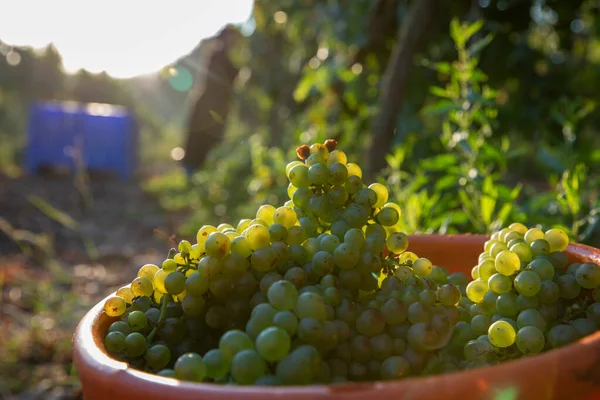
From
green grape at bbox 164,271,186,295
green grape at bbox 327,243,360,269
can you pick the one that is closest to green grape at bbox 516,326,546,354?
green grape at bbox 327,243,360,269

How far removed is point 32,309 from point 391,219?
347 cm

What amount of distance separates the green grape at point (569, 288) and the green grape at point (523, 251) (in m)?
0.06

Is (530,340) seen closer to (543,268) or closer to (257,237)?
(543,268)

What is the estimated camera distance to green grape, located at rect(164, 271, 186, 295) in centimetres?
74

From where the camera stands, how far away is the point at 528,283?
759mm

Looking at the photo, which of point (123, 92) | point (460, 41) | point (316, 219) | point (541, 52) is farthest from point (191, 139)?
point (123, 92)

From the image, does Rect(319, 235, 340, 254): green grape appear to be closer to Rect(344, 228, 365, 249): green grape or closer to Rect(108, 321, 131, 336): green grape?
Rect(344, 228, 365, 249): green grape

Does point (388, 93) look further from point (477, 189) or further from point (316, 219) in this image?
point (316, 219)

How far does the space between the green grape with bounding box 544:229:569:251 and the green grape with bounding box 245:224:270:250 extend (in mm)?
408

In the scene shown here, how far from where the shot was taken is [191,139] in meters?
7.28

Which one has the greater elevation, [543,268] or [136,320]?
[543,268]

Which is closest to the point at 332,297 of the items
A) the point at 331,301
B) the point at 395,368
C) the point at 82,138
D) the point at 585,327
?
the point at 331,301

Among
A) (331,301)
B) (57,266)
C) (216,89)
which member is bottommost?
(57,266)

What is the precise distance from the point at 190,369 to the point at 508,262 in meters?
0.45
